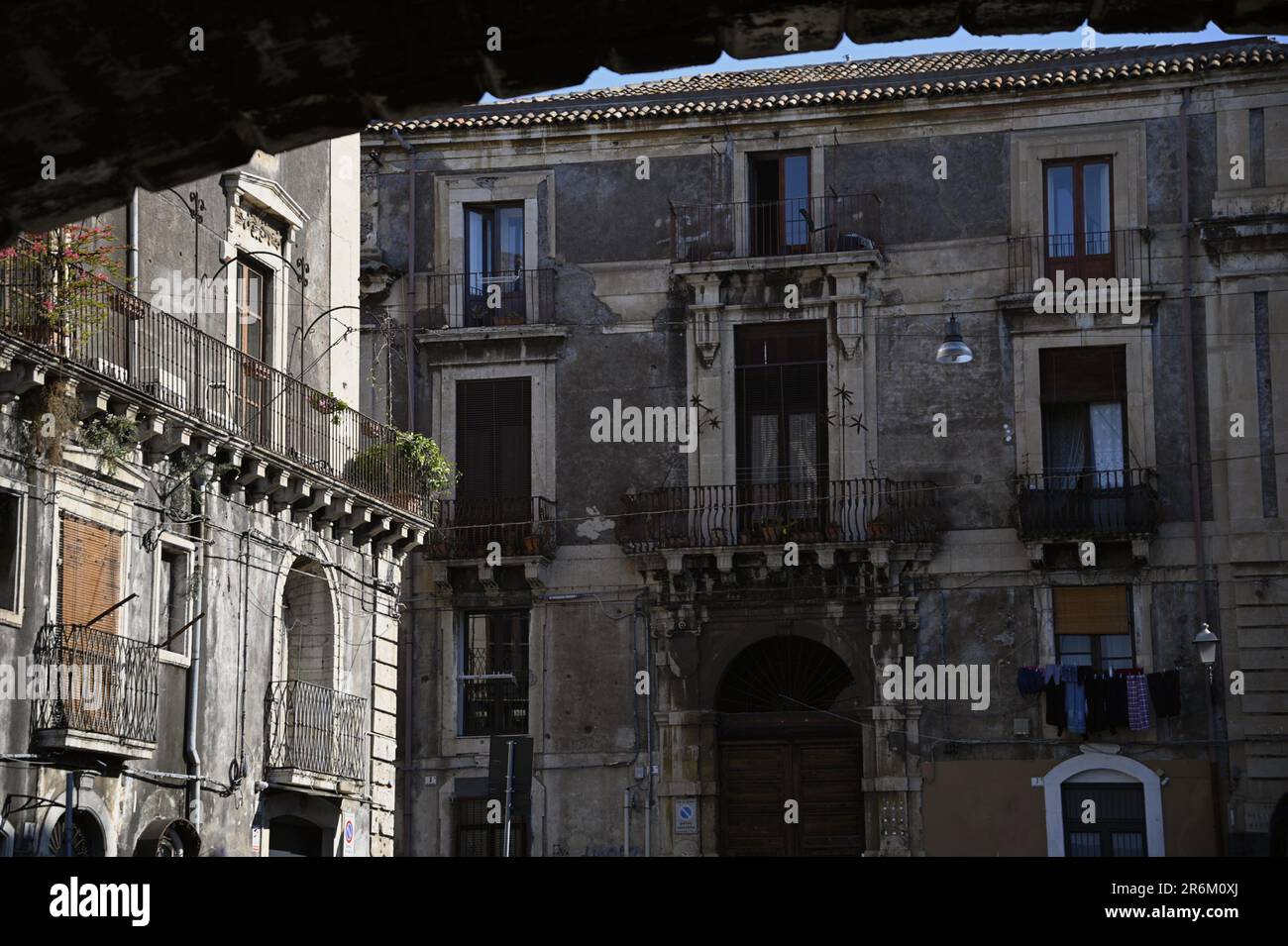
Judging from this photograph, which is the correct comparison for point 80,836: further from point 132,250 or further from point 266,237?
point 266,237

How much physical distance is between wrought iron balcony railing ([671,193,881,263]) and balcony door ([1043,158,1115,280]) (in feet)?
9.34

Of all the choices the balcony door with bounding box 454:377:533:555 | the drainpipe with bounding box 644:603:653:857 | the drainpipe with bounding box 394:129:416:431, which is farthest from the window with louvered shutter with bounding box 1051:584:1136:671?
the drainpipe with bounding box 394:129:416:431

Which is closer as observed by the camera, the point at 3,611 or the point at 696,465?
the point at 3,611

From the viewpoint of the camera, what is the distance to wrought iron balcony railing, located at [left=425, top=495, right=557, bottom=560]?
1262 inches

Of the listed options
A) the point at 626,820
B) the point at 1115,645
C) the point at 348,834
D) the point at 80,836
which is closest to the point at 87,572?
the point at 80,836

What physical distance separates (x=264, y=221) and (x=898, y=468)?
1288 cm

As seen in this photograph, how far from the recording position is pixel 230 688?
67.9 feet

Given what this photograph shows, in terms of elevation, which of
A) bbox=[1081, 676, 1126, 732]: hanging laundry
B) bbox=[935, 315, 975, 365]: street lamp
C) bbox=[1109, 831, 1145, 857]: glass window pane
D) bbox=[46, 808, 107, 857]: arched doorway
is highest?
bbox=[935, 315, 975, 365]: street lamp

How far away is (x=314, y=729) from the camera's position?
2230cm

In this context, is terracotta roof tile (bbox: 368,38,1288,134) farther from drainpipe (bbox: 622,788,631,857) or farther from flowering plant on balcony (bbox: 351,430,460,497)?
drainpipe (bbox: 622,788,631,857)

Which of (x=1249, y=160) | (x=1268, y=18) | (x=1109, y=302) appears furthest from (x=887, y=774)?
(x=1268, y=18)

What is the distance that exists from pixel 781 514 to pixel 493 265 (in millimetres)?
6916

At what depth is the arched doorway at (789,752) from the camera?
3128 centimetres

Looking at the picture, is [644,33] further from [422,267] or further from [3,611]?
[422,267]
